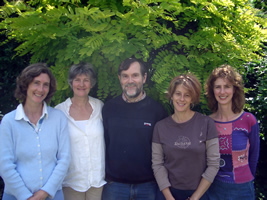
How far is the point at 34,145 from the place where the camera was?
2.55 metres

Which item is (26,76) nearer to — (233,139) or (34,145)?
(34,145)

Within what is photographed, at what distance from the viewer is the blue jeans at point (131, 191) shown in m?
2.85

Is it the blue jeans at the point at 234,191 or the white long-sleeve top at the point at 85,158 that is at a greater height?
the white long-sleeve top at the point at 85,158

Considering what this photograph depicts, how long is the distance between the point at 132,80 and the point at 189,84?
64cm

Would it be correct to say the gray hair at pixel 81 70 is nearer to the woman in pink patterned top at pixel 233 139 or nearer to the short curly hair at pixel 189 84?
the short curly hair at pixel 189 84

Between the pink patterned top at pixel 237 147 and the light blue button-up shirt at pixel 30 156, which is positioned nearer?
the light blue button-up shirt at pixel 30 156

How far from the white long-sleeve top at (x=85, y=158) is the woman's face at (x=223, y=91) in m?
1.43

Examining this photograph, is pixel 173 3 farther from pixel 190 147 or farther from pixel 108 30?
pixel 190 147

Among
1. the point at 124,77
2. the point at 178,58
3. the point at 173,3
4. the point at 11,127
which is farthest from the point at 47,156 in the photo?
the point at 173,3

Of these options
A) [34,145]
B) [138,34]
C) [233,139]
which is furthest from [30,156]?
[233,139]

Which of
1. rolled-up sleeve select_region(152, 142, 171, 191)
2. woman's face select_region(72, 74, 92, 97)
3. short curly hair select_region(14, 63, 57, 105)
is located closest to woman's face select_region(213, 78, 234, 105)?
rolled-up sleeve select_region(152, 142, 171, 191)

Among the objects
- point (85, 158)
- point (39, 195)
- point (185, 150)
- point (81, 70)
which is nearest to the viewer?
point (39, 195)

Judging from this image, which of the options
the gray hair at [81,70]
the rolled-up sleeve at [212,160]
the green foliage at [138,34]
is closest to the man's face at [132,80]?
the green foliage at [138,34]

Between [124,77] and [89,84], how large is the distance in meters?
0.44
